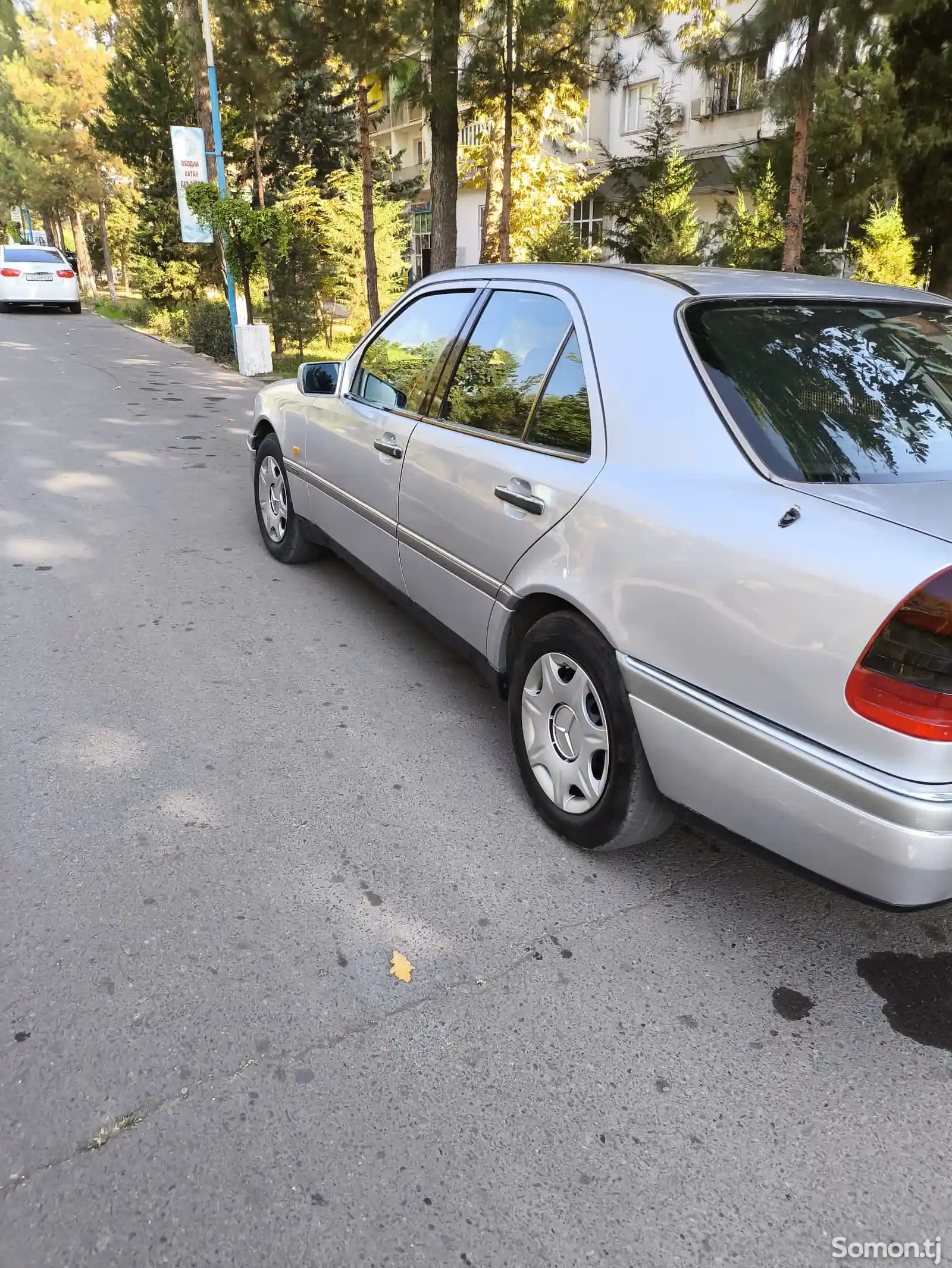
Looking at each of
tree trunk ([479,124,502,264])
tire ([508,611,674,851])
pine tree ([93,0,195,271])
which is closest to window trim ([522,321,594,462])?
tire ([508,611,674,851])

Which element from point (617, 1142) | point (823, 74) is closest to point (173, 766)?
point (617, 1142)

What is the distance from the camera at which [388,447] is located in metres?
3.89

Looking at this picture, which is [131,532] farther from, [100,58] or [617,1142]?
[100,58]

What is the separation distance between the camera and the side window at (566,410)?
9.33 feet

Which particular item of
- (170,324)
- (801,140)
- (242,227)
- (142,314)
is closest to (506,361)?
(801,140)

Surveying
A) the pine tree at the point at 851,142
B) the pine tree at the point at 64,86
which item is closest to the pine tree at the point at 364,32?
the pine tree at the point at 851,142

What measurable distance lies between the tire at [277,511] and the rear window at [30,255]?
2425 centimetres

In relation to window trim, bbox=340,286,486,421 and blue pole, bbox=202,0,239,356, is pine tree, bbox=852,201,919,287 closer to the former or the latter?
blue pole, bbox=202,0,239,356

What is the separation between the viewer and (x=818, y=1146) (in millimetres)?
1979

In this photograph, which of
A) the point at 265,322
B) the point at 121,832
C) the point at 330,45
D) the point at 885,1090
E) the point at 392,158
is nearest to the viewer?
the point at 885,1090

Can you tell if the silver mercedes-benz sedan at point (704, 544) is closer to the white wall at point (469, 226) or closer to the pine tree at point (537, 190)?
the pine tree at point (537, 190)

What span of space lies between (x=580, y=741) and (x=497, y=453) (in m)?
1.03

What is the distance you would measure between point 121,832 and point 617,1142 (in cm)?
184

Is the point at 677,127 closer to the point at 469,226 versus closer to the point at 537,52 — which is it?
the point at 469,226
